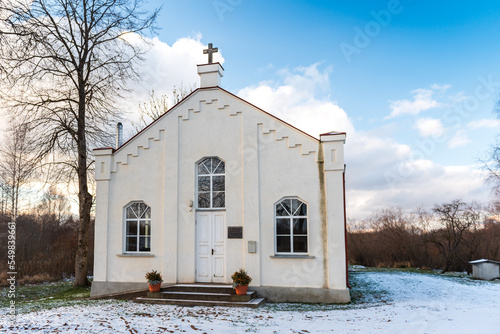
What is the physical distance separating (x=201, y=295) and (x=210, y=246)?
62.7 inches

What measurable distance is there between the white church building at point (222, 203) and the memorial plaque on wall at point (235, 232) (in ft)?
0.10

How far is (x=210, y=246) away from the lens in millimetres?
11609

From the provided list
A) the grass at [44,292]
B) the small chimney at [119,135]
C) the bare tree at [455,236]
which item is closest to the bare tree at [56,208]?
the grass at [44,292]

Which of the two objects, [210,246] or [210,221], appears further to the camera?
[210,221]

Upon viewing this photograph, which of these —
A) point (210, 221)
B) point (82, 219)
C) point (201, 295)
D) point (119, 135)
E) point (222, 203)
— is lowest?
point (201, 295)

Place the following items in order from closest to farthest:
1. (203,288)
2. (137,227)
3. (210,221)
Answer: (203,288)
(210,221)
(137,227)

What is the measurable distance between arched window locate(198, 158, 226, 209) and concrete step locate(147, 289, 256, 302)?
262 cm

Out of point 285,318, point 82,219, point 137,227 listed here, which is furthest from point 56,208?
point 285,318

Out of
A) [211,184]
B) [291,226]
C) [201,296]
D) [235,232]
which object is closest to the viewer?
[201,296]

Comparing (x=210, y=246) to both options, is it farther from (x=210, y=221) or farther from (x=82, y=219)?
(x=82, y=219)

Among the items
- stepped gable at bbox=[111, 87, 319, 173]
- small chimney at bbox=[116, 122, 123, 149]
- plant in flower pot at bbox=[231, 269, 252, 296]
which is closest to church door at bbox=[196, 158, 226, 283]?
plant in flower pot at bbox=[231, 269, 252, 296]

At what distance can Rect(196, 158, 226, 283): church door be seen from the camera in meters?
11.5

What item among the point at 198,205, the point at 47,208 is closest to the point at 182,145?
the point at 198,205

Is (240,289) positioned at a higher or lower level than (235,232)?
lower
